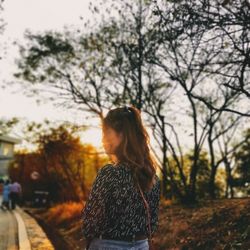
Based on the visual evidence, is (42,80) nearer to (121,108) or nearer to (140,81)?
(140,81)

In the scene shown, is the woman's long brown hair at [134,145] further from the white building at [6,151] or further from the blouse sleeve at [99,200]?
the white building at [6,151]

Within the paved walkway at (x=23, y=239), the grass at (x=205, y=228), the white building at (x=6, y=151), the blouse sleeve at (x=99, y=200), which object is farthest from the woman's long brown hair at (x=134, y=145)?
the white building at (x=6, y=151)

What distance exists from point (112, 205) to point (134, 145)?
39 centimetres

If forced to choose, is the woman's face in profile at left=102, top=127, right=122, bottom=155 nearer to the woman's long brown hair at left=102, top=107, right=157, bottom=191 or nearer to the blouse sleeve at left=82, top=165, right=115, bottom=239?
the woman's long brown hair at left=102, top=107, right=157, bottom=191

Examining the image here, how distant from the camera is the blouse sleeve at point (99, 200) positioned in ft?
9.61

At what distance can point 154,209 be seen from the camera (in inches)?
130

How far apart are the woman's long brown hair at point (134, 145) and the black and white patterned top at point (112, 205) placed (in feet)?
0.21

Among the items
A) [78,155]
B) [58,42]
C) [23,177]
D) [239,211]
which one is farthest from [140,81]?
[23,177]

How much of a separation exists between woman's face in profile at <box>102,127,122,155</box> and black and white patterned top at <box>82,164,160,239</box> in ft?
0.40

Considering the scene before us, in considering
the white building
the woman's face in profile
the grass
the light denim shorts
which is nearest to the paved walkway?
the grass

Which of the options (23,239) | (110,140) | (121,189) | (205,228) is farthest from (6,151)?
(121,189)

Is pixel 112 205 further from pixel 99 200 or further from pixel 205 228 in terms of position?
pixel 205 228

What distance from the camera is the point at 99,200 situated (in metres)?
2.96

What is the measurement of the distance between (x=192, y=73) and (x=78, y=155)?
18017 mm
